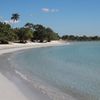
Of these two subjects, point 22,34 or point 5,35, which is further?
point 22,34

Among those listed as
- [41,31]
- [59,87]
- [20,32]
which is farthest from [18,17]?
[59,87]

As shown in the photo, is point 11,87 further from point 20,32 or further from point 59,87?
point 20,32

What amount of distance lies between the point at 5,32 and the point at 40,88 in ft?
Result: 262

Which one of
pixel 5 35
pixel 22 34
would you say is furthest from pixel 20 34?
pixel 5 35

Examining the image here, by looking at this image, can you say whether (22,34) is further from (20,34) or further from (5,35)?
(5,35)

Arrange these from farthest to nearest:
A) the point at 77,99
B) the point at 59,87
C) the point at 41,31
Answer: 1. the point at 41,31
2. the point at 59,87
3. the point at 77,99

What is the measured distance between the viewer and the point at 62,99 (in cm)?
1230

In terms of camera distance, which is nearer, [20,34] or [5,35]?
[5,35]

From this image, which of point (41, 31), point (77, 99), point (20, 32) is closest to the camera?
point (77, 99)

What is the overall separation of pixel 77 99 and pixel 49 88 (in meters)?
2.79

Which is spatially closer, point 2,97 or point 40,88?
point 2,97

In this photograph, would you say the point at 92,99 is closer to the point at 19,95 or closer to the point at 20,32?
the point at 19,95

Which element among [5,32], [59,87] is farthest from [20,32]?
[59,87]

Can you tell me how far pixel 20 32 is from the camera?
4390 inches
